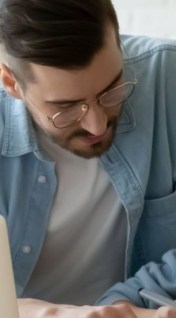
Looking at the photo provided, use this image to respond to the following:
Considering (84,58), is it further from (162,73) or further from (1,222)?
(1,222)

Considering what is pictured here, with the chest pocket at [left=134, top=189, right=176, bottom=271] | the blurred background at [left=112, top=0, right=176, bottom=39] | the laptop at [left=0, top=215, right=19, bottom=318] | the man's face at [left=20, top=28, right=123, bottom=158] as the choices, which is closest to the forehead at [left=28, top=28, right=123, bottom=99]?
the man's face at [left=20, top=28, right=123, bottom=158]

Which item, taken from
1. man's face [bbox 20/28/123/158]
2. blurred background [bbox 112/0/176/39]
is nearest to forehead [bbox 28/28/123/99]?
man's face [bbox 20/28/123/158]

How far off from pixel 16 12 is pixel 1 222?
0.41 meters

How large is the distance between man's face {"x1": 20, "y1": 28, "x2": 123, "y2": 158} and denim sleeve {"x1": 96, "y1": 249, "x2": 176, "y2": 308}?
0.20 meters

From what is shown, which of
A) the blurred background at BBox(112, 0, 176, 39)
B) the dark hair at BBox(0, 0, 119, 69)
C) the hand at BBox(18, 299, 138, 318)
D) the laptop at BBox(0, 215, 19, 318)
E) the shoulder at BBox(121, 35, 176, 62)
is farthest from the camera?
the blurred background at BBox(112, 0, 176, 39)

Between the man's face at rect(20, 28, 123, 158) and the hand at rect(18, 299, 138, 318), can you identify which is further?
the man's face at rect(20, 28, 123, 158)

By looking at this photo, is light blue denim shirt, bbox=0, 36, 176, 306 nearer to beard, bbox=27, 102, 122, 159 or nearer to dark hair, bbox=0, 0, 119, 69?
beard, bbox=27, 102, 122, 159

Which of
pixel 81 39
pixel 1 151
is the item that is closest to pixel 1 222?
pixel 81 39

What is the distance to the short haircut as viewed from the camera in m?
0.79

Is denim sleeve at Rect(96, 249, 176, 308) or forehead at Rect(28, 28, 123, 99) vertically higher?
forehead at Rect(28, 28, 123, 99)

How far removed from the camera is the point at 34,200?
1011 mm

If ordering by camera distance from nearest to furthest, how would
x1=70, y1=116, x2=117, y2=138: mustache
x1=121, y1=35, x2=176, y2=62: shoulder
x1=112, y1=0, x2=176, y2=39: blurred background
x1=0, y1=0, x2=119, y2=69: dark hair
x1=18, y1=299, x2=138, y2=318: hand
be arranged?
x1=18, y1=299, x2=138, y2=318: hand
x1=0, y1=0, x2=119, y2=69: dark hair
x1=70, y1=116, x2=117, y2=138: mustache
x1=121, y1=35, x2=176, y2=62: shoulder
x1=112, y1=0, x2=176, y2=39: blurred background

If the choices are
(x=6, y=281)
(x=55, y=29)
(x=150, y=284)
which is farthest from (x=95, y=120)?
(x=6, y=281)

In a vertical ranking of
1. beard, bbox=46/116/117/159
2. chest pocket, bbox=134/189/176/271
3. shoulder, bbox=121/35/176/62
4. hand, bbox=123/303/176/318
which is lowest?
Answer: chest pocket, bbox=134/189/176/271
